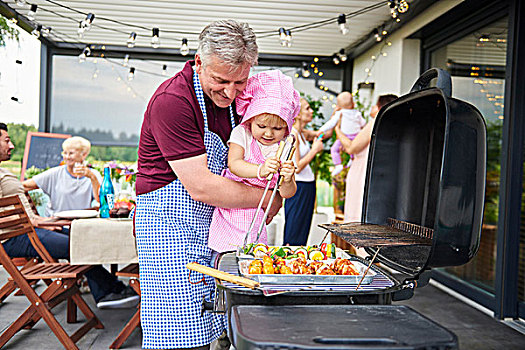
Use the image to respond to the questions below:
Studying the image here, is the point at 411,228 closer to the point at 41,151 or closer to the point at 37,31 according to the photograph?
the point at 37,31

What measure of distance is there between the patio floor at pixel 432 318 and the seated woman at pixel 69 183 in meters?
0.84

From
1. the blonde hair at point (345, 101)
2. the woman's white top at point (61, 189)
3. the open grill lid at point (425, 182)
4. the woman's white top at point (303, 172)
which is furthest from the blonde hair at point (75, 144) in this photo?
the open grill lid at point (425, 182)

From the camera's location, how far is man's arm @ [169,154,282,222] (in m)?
1.59

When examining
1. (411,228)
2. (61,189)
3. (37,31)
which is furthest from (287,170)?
(37,31)

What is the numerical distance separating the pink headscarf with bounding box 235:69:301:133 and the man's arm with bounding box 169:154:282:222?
0.79 ft

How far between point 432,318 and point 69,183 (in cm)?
321

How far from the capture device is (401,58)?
249 inches

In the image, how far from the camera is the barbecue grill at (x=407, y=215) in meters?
1.21

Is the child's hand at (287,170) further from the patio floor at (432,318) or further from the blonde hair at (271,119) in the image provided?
the patio floor at (432,318)

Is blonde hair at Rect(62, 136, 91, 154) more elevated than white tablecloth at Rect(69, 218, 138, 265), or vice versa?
blonde hair at Rect(62, 136, 91, 154)

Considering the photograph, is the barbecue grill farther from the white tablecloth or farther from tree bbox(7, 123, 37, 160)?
tree bbox(7, 123, 37, 160)

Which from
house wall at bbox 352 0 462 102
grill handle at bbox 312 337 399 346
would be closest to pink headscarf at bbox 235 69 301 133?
grill handle at bbox 312 337 399 346

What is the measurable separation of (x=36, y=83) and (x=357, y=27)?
16.2 ft

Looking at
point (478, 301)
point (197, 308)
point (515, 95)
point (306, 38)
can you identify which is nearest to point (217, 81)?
point (197, 308)
